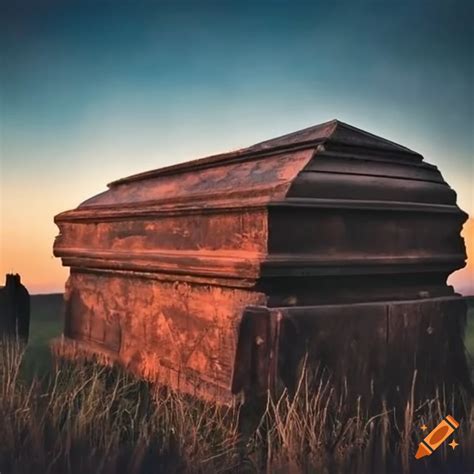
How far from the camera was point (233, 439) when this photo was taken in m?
3.11

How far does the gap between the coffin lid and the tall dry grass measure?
128 cm

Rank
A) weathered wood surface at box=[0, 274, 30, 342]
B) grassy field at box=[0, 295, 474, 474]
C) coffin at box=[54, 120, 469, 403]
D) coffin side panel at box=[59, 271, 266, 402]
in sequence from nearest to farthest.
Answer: grassy field at box=[0, 295, 474, 474], coffin at box=[54, 120, 469, 403], coffin side panel at box=[59, 271, 266, 402], weathered wood surface at box=[0, 274, 30, 342]

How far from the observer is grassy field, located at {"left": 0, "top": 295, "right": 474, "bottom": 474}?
293 centimetres

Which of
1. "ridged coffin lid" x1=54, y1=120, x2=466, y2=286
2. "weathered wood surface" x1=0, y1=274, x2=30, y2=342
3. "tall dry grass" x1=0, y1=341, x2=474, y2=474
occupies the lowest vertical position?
"tall dry grass" x1=0, y1=341, x2=474, y2=474

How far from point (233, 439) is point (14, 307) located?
11.6 feet

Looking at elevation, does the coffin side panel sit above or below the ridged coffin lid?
below

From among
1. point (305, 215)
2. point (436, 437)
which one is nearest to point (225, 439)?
point (436, 437)

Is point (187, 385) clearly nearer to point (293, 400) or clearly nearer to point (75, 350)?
point (293, 400)

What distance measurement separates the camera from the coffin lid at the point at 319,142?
11.7ft

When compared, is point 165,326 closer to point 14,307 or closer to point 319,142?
point 319,142

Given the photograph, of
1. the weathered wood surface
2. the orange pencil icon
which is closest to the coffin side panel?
the weathered wood surface

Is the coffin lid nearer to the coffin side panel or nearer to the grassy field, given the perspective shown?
the coffin side panel

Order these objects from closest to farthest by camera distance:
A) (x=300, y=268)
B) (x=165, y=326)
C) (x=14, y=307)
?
(x=300, y=268)
(x=165, y=326)
(x=14, y=307)

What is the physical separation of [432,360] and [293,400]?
3.43ft
